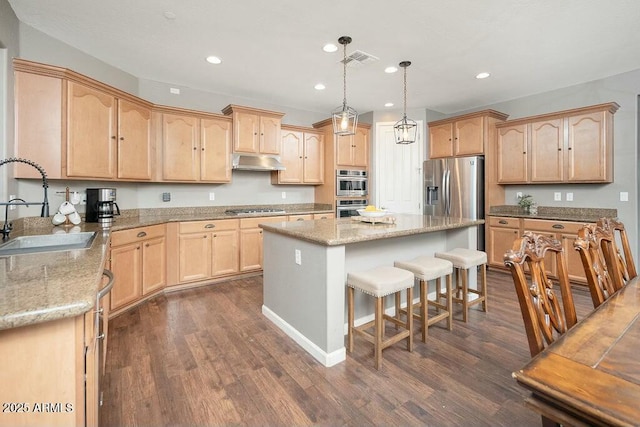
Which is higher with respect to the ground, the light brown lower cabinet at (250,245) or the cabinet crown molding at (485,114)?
the cabinet crown molding at (485,114)

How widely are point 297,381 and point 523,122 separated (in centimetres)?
467

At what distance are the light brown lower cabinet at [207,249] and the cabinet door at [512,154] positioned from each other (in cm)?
413

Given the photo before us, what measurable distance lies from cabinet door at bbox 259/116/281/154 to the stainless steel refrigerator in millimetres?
2628

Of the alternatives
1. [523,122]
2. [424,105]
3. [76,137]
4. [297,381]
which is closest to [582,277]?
[523,122]

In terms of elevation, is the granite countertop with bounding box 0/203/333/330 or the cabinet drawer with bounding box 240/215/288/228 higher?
the cabinet drawer with bounding box 240/215/288/228

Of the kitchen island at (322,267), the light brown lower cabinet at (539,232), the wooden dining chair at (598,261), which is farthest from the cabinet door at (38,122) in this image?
the light brown lower cabinet at (539,232)

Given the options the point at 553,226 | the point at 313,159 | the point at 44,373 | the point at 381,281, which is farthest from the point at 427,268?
the point at 313,159

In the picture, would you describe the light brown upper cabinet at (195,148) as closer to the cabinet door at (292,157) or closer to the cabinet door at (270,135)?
the cabinet door at (270,135)

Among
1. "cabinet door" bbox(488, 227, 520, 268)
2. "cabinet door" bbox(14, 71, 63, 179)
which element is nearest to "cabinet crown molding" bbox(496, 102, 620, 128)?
"cabinet door" bbox(488, 227, 520, 268)

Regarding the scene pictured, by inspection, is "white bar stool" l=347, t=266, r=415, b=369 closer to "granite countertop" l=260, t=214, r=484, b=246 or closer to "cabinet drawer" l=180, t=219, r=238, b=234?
"granite countertop" l=260, t=214, r=484, b=246

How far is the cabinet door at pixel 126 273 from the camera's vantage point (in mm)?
2820

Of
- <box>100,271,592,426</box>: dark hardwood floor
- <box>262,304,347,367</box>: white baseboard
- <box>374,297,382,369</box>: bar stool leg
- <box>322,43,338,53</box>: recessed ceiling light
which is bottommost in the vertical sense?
<box>100,271,592,426</box>: dark hardwood floor

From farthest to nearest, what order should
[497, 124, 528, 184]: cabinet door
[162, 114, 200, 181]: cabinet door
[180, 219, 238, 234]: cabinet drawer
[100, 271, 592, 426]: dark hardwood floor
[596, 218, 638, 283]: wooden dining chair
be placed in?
[497, 124, 528, 184]: cabinet door, [162, 114, 200, 181]: cabinet door, [180, 219, 238, 234]: cabinet drawer, [596, 218, 638, 283]: wooden dining chair, [100, 271, 592, 426]: dark hardwood floor

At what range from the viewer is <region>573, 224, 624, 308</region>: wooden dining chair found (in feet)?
4.52
